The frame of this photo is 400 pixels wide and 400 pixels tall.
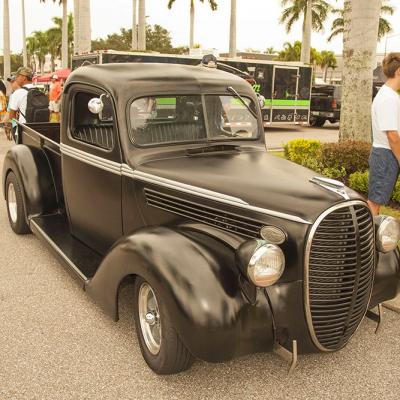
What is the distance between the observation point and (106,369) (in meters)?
3.19

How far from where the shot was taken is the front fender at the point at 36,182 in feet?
17.2

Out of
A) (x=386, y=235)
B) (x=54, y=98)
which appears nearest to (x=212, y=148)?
(x=386, y=235)

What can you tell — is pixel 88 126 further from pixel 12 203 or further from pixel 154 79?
pixel 12 203

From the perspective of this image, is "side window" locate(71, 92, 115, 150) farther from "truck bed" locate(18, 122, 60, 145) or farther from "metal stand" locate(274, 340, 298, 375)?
"metal stand" locate(274, 340, 298, 375)

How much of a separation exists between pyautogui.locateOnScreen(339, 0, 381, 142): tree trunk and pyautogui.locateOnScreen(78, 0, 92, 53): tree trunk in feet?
37.4

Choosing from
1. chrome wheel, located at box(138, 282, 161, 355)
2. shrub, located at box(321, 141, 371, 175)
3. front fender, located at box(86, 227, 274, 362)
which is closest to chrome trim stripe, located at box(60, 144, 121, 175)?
front fender, located at box(86, 227, 274, 362)

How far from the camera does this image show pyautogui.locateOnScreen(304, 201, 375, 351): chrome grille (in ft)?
9.39

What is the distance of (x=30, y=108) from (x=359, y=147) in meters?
4.85

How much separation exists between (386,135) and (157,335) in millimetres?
2739

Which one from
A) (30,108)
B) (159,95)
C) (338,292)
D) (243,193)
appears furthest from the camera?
(30,108)

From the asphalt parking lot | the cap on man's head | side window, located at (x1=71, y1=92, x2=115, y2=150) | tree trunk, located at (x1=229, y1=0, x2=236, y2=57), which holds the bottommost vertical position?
the asphalt parking lot

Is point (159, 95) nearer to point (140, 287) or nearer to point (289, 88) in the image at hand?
point (140, 287)

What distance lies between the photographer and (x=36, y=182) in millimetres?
5262

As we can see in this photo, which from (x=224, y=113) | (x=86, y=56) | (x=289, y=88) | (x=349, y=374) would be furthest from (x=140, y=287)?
(x=289, y=88)
